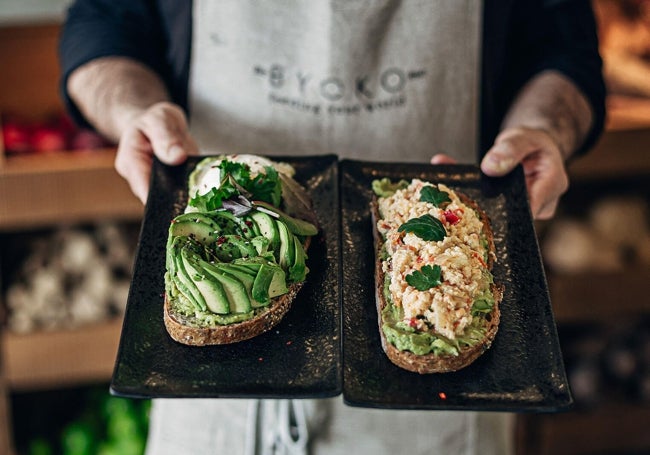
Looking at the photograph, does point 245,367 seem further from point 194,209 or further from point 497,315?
point 497,315

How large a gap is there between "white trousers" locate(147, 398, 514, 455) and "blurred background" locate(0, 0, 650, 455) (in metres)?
0.98

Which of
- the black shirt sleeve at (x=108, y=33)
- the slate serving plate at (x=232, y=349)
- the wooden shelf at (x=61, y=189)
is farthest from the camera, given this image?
the wooden shelf at (x=61, y=189)

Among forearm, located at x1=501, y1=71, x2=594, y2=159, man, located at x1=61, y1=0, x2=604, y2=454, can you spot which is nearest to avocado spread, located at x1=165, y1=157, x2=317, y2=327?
man, located at x1=61, y1=0, x2=604, y2=454

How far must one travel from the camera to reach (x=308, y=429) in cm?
211

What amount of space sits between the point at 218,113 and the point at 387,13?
A: 1.85 ft

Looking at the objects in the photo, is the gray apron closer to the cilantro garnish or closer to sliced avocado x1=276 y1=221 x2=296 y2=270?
the cilantro garnish

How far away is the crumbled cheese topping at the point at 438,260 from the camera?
145cm

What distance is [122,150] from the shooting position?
1.83m

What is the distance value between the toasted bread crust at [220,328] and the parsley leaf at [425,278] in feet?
0.88

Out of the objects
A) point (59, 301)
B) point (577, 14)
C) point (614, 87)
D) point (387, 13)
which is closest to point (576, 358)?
point (614, 87)

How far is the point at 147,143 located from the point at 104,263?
56.2 inches

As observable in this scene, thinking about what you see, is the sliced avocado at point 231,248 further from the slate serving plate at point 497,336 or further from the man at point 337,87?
the man at point 337,87

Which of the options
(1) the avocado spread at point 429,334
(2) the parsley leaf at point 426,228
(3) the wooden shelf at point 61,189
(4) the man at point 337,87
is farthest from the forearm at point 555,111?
(3) the wooden shelf at point 61,189

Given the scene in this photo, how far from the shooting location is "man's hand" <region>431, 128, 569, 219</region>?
1.78 metres
